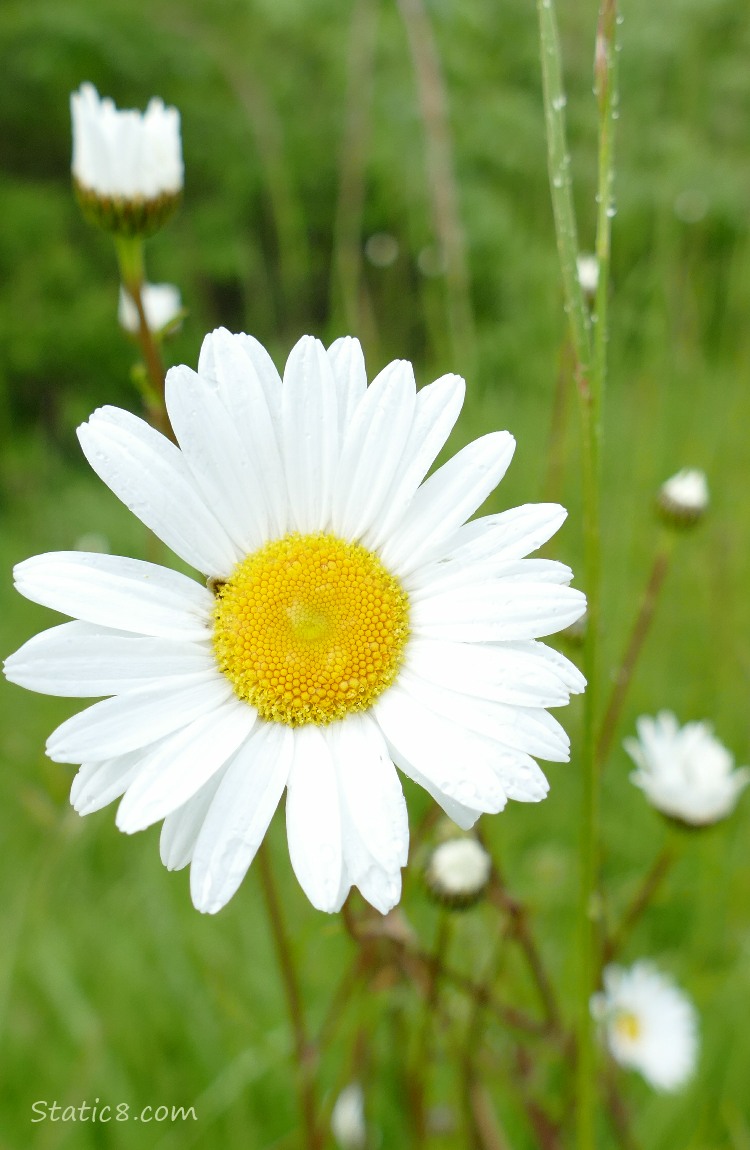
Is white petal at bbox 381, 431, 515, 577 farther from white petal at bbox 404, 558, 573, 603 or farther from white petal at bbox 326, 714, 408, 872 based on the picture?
white petal at bbox 326, 714, 408, 872

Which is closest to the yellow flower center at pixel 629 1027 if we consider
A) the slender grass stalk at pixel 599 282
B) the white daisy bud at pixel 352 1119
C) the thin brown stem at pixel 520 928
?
the white daisy bud at pixel 352 1119

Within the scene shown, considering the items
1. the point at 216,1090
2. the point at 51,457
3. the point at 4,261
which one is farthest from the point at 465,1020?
the point at 4,261

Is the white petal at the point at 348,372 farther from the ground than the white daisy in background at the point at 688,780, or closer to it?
farther from the ground

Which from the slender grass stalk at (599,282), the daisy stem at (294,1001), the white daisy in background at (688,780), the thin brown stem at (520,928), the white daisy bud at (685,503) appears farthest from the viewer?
the white daisy bud at (685,503)

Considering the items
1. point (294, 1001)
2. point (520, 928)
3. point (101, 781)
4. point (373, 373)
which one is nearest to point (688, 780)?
point (520, 928)

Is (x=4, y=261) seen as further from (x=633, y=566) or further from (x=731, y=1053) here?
(x=731, y=1053)

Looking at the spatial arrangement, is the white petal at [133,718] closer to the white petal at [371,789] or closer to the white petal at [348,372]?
the white petal at [371,789]
